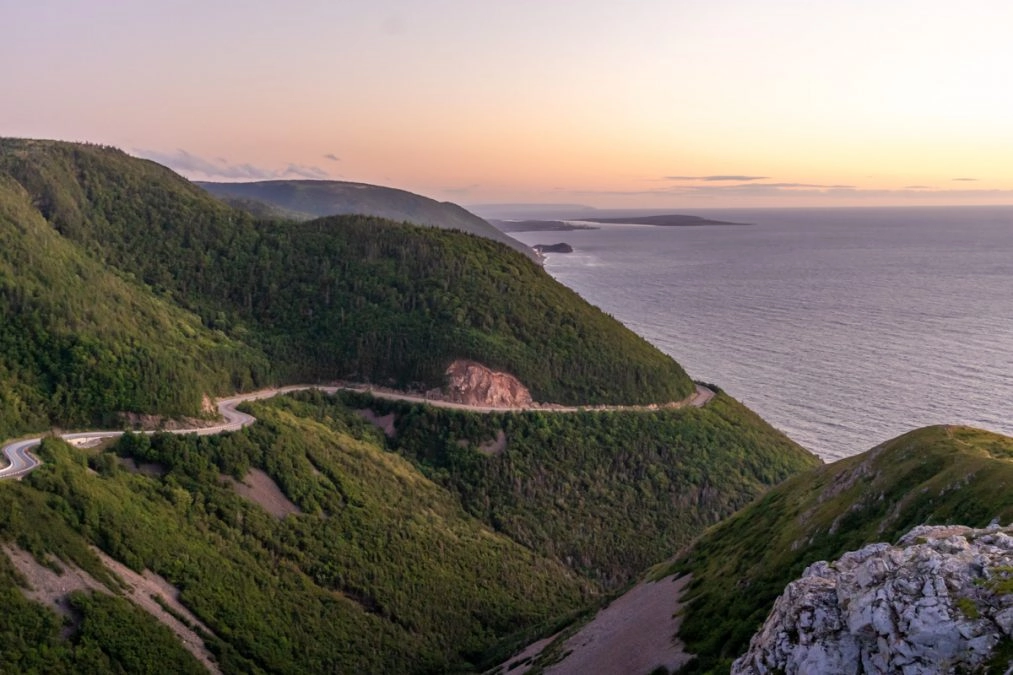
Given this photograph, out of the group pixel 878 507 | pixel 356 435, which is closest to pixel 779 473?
pixel 356 435

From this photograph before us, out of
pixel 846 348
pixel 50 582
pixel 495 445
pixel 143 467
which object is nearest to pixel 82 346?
pixel 143 467

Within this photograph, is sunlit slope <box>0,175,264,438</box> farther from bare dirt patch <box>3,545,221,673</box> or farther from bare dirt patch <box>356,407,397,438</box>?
bare dirt patch <box>3,545,221,673</box>

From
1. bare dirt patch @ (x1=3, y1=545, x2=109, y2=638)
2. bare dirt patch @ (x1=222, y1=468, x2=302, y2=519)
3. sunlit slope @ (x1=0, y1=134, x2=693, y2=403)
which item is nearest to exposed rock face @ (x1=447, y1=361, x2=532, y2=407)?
sunlit slope @ (x1=0, y1=134, x2=693, y2=403)

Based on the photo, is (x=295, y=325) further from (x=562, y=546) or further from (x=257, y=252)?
(x=562, y=546)

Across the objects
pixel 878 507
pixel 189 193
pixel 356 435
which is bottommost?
pixel 356 435

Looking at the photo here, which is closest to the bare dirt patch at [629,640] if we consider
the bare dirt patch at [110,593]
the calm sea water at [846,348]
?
the bare dirt patch at [110,593]

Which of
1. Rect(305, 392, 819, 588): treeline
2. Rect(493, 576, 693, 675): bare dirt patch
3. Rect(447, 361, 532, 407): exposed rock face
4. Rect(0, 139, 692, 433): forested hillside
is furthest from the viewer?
Rect(447, 361, 532, 407): exposed rock face
